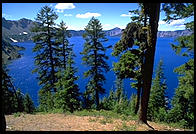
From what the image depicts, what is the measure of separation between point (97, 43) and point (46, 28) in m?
5.15

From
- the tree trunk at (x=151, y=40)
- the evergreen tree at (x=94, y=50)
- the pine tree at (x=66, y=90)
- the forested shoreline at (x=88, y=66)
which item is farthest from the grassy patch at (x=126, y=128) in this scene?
the evergreen tree at (x=94, y=50)

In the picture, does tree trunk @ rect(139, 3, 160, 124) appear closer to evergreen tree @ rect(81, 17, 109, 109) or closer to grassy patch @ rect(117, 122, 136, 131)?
grassy patch @ rect(117, 122, 136, 131)

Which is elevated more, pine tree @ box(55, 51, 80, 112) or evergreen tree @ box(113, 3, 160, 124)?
evergreen tree @ box(113, 3, 160, 124)

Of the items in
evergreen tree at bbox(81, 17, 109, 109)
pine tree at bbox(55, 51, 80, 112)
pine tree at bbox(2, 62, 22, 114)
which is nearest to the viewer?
pine tree at bbox(2, 62, 22, 114)

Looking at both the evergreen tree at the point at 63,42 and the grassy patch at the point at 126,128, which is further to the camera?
the evergreen tree at the point at 63,42

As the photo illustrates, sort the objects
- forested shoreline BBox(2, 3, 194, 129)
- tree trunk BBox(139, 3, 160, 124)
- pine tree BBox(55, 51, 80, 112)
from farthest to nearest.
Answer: pine tree BBox(55, 51, 80, 112)
forested shoreline BBox(2, 3, 194, 129)
tree trunk BBox(139, 3, 160, 124)

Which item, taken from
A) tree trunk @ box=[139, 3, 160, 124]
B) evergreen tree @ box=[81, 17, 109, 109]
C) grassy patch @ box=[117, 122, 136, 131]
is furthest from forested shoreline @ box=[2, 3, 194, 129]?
grassy patch @ box=[117, 122, 136, 131]

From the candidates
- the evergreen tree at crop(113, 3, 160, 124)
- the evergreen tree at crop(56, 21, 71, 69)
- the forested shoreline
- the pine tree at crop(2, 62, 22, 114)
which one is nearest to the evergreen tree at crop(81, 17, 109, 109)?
the forested shoreline

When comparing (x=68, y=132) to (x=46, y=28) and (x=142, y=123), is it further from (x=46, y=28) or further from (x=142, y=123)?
(x=46, y=28)

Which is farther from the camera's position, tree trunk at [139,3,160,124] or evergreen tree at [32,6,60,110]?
evergreen tree at [32,6,60,110]

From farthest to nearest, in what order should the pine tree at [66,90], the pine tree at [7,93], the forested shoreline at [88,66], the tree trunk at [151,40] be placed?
1. the pine tree at [66,90]
2. the forested shoreline at [88,66]
3. the pine tree at [7,93]
4. the tree trunk at [151,40]

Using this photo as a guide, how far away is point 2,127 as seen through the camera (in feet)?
19.4

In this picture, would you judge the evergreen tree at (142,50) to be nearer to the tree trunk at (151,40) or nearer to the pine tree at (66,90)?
the tree trunk at (151,40)

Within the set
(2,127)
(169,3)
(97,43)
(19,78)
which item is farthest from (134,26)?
(19,78)
